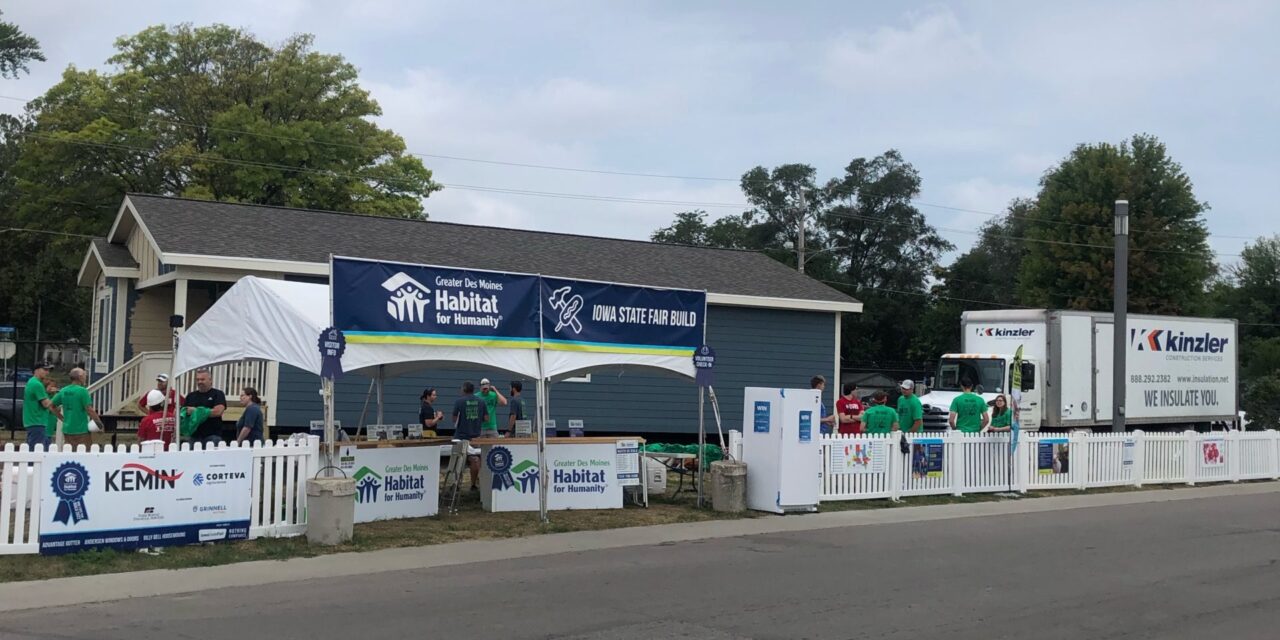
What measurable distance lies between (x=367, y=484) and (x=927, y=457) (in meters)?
8.75

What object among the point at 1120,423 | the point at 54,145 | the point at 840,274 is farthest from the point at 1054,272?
the point at 54,145

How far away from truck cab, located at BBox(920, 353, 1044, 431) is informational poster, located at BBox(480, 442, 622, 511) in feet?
38.8

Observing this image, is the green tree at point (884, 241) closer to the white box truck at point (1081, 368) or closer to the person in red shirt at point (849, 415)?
the white box truck at point (1081, 368)

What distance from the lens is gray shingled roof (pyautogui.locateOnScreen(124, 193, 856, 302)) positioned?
870 inches

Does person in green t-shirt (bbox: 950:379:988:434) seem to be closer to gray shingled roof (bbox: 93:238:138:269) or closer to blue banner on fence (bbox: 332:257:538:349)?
blue banner on fence (bbox: 332:257:538:349)

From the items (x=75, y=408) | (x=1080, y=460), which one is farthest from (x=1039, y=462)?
(x=75, y=408)

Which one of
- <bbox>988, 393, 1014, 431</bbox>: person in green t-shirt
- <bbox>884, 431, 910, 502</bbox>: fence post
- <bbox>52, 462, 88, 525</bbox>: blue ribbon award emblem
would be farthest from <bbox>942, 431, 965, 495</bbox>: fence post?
<bbox>52, 462, 88, 525</bbox>: blue ribbon award emblem

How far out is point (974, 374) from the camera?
2656cm

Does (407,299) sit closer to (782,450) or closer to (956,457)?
(782,450)

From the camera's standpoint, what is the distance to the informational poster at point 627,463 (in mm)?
15789

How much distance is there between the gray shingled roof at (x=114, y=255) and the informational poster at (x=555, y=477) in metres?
12.6

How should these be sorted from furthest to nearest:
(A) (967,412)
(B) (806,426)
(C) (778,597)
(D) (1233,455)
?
(D) (1233,455)
(A) (967,412)
(B) (806,426)
(C) (778,597)

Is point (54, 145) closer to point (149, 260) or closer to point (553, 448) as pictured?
point (149, 260)

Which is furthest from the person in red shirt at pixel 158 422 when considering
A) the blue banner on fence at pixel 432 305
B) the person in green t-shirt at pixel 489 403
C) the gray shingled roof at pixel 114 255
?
the gray shingled roof at pixel 114 255
